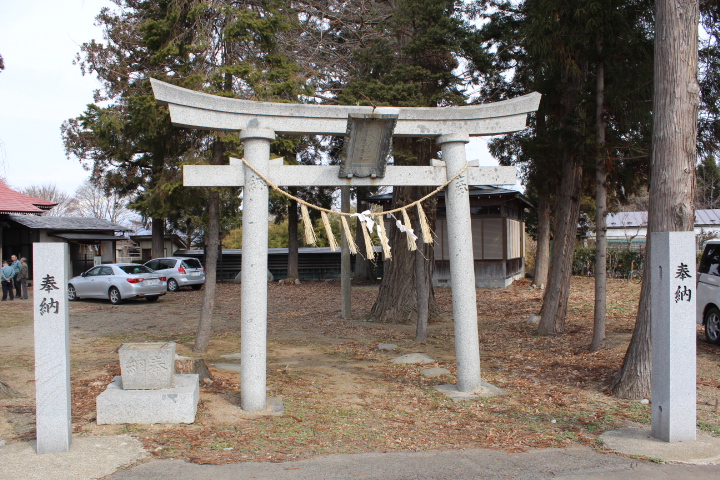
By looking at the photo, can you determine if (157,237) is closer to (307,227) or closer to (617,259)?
(617,259)

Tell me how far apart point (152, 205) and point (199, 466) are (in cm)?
1429

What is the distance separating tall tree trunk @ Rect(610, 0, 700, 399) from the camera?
6441mm

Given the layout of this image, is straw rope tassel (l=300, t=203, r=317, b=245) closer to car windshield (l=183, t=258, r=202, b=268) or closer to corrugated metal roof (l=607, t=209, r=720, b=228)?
car windshield (l=183, t=258, r=202, b=268)

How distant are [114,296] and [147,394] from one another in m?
14.6

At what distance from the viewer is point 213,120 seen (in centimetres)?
651

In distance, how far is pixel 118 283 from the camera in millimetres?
18766

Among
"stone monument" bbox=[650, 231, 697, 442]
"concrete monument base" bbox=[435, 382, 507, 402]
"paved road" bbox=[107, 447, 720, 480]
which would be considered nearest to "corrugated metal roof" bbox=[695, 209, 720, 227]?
"concrete monument base" bbox=[435, 382, 507, 402]

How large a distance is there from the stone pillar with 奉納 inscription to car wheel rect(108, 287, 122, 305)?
48.9 feet

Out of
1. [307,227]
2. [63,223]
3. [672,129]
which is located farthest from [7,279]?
[672,129]

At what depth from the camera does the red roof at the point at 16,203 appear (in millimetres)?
18953

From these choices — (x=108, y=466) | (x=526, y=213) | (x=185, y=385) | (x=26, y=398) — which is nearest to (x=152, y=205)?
(x=26, y=398)

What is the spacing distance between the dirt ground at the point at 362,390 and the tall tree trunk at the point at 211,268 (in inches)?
14.6

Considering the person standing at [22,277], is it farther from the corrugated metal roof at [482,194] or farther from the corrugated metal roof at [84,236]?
the corrugated metal roof at [482,194]

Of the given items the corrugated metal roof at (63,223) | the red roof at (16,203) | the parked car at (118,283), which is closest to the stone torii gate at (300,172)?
the parked car at (118,283)
